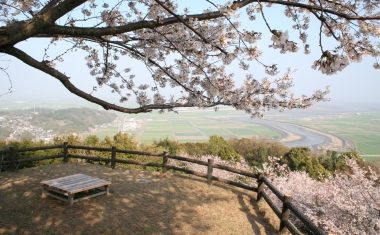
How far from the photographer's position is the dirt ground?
4602mm

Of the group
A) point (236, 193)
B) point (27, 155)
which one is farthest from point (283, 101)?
point (27, 155)

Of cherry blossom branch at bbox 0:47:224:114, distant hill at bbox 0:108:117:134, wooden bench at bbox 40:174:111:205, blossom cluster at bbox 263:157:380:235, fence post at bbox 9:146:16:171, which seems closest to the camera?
cherry blossom branch at bbox 0:47:224:114

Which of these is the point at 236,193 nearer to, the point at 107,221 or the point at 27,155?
the point at 107,221

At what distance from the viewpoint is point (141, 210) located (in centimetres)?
538

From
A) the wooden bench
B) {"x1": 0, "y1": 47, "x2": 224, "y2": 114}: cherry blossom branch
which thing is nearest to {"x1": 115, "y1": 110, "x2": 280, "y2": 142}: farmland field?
the wooden bench

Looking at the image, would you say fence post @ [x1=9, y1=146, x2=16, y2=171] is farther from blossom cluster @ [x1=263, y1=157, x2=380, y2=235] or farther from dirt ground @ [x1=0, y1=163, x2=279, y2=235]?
blossom cluster @ [x1=263, y1=157, x2=380, y2=235]

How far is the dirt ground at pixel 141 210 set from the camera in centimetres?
460

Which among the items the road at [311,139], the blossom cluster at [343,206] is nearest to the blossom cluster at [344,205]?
the blossom cluster at [343,206]

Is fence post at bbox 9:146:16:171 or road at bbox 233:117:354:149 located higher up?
fence post at bbox 9:146:16:171

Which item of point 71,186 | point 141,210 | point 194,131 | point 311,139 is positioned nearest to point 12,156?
point 71,186

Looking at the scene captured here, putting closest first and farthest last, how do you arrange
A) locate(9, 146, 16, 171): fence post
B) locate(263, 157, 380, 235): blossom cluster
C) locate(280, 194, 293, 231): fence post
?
locate(280, 194, 293, 231): fence post < locate(263, 157, 380, 235): blossom cluster < locate(9, 146, 16, 171): fence post

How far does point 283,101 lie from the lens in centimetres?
454

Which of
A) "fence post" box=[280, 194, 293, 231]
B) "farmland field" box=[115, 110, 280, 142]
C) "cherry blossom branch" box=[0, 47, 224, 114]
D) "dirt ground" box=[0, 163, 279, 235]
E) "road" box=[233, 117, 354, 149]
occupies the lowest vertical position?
"road" box=[233, 117, 354, 149]

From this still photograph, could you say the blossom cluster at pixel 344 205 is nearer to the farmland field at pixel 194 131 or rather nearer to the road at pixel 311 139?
the farmland field at pixel 194 131
